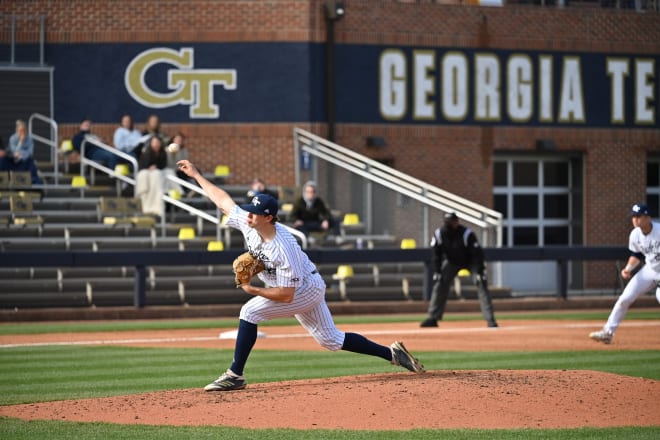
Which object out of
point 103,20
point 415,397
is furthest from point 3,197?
point 415,397

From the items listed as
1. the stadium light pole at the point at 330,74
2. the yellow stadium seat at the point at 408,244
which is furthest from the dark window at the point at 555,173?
the yellow stadium seat at the point at 408,244

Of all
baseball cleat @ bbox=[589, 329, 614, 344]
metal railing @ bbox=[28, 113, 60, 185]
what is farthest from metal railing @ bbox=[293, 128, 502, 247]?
baseball cleat @ bbox=[589, 329, 614, 344]

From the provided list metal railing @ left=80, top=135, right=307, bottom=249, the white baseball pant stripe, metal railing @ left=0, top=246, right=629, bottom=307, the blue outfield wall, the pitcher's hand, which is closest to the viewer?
the pitcher's hand

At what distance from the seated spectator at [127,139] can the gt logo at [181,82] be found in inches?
75.9

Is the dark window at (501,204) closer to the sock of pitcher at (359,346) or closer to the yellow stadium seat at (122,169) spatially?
the yellow stadium seat at (122,169)

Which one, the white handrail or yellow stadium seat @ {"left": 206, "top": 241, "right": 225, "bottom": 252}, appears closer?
yellow stadium seat @ {"left": 206, "top": 241, "right": 225, "bottom": 252}

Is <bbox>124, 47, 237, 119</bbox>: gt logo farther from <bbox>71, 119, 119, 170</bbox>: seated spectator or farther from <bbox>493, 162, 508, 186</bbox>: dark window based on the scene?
<bbox>493, 162, 508, 186</bbox>: dark window

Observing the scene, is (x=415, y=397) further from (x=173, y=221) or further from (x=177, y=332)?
(x=173, y=221)

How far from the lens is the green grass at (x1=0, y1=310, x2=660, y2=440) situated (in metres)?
9.22

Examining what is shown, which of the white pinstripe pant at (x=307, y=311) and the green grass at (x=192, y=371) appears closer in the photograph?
the green grass at (x=192, y=371)

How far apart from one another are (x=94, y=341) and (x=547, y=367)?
22.5 feet

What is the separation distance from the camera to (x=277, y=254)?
10664 millimetres

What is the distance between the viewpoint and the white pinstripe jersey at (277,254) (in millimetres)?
10680

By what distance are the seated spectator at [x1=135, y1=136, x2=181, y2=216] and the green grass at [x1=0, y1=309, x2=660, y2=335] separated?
4316mm
